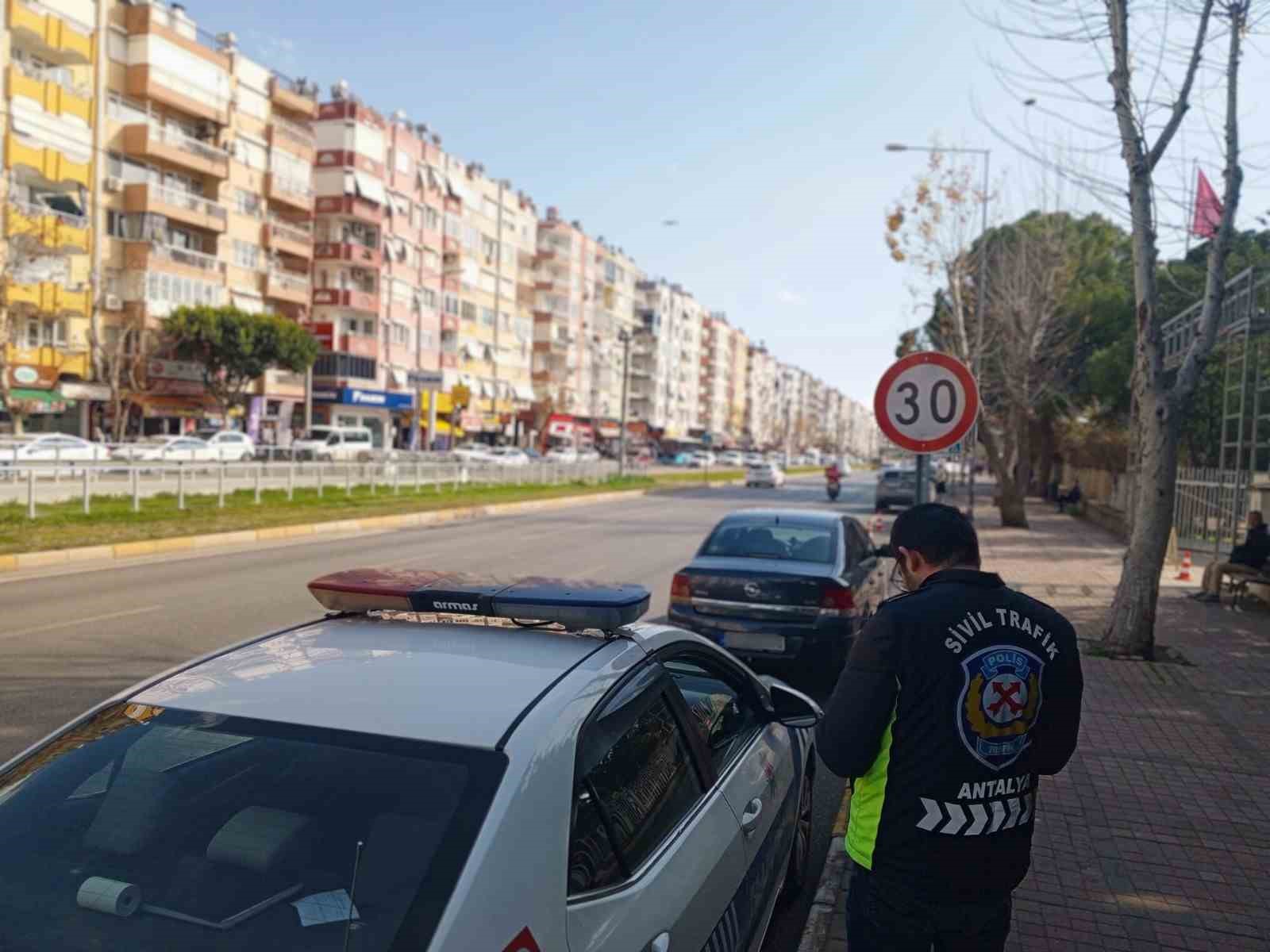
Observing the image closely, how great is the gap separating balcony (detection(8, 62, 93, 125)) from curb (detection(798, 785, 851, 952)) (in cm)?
4392

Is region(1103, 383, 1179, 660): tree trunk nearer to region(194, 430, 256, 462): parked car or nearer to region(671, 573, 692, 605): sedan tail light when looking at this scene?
region(671, 573, 692, 605): sedan tail light

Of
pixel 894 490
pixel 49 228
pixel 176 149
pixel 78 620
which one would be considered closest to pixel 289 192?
pixel 176 149

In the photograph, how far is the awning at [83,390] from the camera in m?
40.9

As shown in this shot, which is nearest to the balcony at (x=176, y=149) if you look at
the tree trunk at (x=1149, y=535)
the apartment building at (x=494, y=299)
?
the apartment building at (x=494, y=299)

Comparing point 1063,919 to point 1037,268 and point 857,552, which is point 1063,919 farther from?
point 1037,268

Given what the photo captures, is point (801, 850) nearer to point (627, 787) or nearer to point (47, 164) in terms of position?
point (627, 787)

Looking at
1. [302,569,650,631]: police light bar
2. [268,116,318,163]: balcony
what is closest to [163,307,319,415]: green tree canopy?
[268,116,318,163]: balcony

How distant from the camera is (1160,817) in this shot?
534cm

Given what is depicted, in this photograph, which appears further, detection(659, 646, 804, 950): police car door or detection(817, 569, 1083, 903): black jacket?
detection(659, 646, 804, 950): police car door

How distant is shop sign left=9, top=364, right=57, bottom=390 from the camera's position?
38.6 metres

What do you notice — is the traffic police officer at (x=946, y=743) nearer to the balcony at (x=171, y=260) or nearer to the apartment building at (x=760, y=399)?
the balcony at (x=171, y=260)

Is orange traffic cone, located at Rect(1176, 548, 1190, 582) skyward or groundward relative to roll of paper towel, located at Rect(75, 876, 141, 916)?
groundward

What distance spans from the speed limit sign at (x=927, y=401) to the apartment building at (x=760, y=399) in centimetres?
14361

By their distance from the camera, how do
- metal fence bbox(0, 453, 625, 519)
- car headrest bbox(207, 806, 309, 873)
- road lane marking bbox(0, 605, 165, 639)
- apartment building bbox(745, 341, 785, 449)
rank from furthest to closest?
apartment building bbox(745, 341, 785, 449) < metal fence bbox(0, 453, 625, 519) < road lane marking bbox(0, 605, 165, 639) < car headrest bbox(207, 806, 309, 873)
